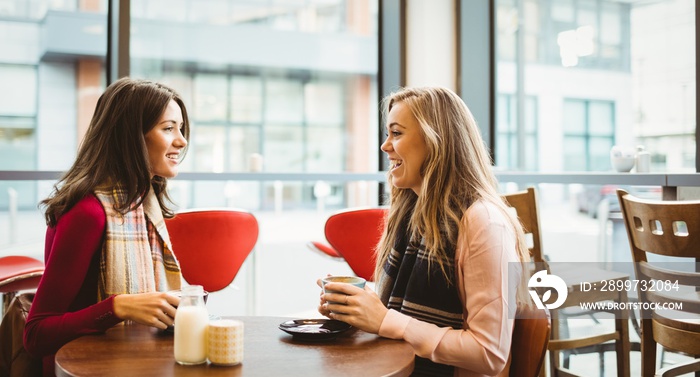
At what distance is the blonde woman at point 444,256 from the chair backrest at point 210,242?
1.20 meters

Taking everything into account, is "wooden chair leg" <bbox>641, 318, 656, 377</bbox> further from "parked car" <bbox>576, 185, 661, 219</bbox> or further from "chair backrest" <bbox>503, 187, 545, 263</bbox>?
"parked car" <bbox>576, 185, 661, 219</bbox>

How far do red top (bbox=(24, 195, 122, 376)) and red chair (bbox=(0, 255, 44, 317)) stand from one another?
974 millimetres

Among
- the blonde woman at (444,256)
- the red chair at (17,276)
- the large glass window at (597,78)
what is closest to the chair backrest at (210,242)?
the red chair at (17,276)

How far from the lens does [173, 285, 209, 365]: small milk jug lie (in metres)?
1.18

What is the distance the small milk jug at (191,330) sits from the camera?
118cm

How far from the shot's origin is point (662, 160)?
3.78 metres

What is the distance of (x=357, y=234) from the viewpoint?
9.53 ft

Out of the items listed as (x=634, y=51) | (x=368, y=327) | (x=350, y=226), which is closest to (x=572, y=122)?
(x=634, y=51)

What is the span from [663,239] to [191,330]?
165cm

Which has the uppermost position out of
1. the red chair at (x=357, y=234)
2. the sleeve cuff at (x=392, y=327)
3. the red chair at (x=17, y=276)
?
the red chair at (x=357, y=234)

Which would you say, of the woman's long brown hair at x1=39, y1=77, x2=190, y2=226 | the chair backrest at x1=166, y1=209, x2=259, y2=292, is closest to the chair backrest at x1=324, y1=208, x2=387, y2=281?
the chair backrest at x1=166, y1=209, x2=259, y2=292

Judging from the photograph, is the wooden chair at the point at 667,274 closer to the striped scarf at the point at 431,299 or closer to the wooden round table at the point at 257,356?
the striped scarf at the point at 431,299

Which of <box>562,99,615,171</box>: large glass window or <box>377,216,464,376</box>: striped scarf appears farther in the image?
<box>562,99,615,171</box>: large glass window

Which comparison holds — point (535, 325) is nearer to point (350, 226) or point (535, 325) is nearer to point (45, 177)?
point (350, 226)
